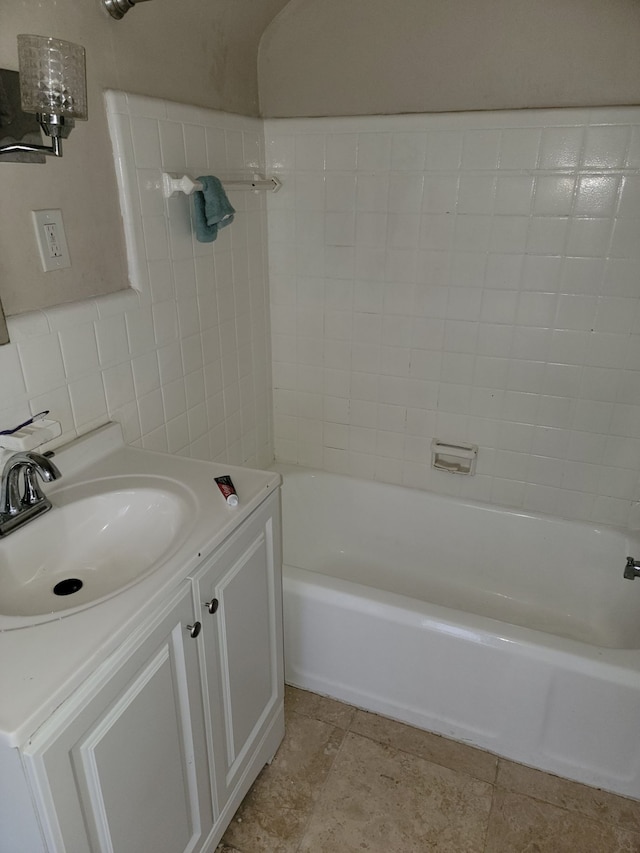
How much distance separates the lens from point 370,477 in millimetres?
2408

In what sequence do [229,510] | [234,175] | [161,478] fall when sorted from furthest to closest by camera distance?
[234,175] < [161,478] < [229,510]

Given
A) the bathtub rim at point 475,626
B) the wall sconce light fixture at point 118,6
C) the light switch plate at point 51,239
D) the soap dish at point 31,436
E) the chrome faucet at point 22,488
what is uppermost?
the wall sconce light fixture at point 118,6

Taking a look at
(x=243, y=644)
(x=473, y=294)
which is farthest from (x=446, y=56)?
(x=243, y=644)

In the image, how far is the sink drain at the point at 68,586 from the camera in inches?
45.1

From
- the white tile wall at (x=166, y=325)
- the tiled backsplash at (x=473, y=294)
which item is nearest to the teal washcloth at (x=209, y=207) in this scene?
the white tile wall at (x=166, y=325)

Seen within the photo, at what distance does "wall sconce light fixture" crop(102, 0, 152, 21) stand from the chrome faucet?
3.26 feet

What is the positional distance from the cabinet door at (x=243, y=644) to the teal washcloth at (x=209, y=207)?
81cm

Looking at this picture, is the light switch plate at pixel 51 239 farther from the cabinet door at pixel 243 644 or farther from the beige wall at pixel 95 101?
the cabinet door at pixel 243 644

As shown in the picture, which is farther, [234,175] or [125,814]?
[234,175]

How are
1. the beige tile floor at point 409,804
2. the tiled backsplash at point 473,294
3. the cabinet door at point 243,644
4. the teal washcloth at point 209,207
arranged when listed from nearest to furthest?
the cabinet door at point 243,644 → the beige tile floor at point 409,804 → the teal washcloth at point 209,207 → the tiled backsplash at point 473,294

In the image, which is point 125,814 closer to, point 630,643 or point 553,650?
point 553,650

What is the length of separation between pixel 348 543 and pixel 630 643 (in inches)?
41.2

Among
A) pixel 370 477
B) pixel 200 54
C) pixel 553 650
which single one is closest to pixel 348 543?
pixel 370 477

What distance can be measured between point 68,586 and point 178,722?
34cm
